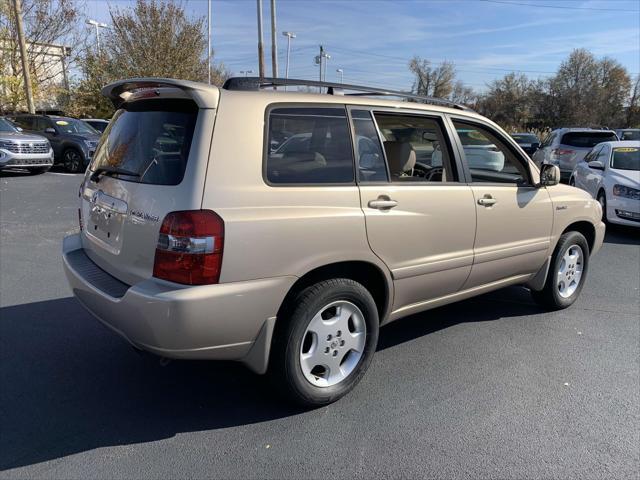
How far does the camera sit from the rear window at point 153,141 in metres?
2.66

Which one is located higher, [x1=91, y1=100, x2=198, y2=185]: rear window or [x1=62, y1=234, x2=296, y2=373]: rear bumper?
[x1=91, y1=100, x2=198, y2=185]: rear window

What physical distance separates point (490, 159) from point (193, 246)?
10.2ft

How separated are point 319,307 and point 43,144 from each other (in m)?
14.1

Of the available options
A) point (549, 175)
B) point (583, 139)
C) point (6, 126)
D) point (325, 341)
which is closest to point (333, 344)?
point (325, 341)

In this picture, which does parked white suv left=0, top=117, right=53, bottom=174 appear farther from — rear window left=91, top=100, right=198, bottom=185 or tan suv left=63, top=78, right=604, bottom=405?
rear window left=91, top=100, right=198, bottom=185

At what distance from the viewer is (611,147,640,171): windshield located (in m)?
9.05

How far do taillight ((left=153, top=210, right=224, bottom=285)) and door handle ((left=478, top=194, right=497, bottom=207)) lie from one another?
2106 millimetres

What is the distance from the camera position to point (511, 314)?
188 inches

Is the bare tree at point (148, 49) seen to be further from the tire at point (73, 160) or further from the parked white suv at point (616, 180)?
the parked white suv at point (616, 180)

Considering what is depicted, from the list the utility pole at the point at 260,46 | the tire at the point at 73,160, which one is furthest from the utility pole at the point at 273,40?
the tire at the point at 73,160

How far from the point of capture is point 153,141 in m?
2.88

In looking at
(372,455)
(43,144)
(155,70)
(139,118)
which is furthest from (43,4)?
(372,455)

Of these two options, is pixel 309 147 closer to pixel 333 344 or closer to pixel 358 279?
pixel 358 279

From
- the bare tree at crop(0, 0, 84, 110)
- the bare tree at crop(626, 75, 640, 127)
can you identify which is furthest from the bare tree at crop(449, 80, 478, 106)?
the bare tree at crop(0, 0, 84, 110)
